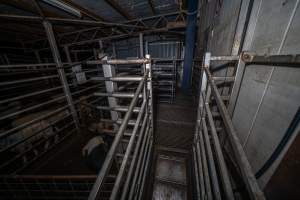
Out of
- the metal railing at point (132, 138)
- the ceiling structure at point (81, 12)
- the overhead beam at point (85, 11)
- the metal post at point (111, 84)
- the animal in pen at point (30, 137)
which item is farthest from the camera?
the overhead beam at point (85, 11)

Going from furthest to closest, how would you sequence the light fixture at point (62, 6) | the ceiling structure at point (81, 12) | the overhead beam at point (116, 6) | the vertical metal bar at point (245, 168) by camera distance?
the overhead beam at point (116, 6), the light fixture at point (62, 6), the ceiling structure at point (81, 12), the vertical metal bar at point (245, 168)

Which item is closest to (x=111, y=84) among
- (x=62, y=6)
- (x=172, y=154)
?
(x=172, y=154)

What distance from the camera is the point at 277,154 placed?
0.86 metres

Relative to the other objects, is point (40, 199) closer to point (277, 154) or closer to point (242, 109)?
point (277, 154)

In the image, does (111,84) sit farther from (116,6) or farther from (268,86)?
(116,6)

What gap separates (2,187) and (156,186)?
2.34 meters

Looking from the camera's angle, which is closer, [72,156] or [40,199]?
[40,199]

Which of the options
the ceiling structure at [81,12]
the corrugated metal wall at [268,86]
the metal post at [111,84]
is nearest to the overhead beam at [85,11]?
the ceiling structure at [81,12]

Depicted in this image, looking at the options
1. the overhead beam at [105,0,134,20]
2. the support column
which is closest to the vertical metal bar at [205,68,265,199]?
the overhead beam at [105,0,134,20]

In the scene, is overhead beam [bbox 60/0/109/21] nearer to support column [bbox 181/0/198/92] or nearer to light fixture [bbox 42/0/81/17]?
light fixture [bbox 42/0/81/17]

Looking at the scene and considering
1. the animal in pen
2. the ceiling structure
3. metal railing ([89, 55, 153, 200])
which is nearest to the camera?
metal railing ([89, 55, 153, 200])

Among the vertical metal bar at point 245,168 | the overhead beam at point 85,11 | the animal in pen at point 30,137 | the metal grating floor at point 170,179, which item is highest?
the overhead beam at point 85,11

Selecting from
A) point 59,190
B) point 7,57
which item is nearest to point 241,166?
point 59,190

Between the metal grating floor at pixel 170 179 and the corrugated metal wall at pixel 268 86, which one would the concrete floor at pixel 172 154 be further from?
the corrugated metal wall at pixel 268 86
